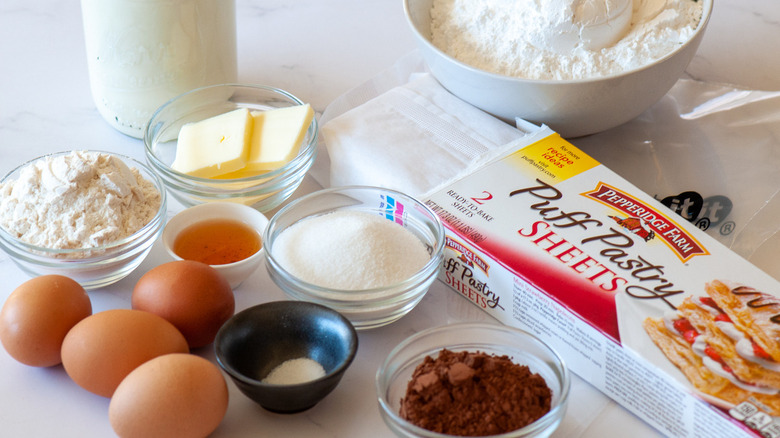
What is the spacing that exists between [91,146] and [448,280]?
0.66 meters

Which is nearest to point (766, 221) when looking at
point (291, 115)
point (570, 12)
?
point (570, 12)

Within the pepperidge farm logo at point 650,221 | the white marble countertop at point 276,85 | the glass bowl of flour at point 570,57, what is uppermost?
the glass bowl of flour at point 570,57

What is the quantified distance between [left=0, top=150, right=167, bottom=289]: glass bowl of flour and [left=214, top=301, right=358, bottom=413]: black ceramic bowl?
0.22 m

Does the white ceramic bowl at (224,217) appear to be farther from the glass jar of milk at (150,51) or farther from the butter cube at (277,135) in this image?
the glass jar of milk at (150,51)

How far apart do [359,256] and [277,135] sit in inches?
11.5

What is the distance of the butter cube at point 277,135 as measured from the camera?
119 centimetres

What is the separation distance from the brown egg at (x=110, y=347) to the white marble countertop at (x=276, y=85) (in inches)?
2.7

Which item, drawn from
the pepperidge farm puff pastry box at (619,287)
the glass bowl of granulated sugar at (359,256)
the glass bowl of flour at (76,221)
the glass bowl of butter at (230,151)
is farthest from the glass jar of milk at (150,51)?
the pepperidge farm puff pastry box at (619,287)

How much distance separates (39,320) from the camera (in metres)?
0.93

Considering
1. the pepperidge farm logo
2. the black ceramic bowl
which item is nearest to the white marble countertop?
the black ceramic bowl

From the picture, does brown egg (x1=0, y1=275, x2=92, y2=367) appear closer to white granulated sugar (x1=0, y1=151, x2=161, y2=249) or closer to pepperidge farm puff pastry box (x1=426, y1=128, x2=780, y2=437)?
white granulated sugar (x1=0, y1=151, x2=161, y2=249)

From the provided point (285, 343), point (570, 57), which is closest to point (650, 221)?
point (570, 57)

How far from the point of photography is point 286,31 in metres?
1.68

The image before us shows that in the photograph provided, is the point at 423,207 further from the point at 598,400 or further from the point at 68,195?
the point at 68,195
